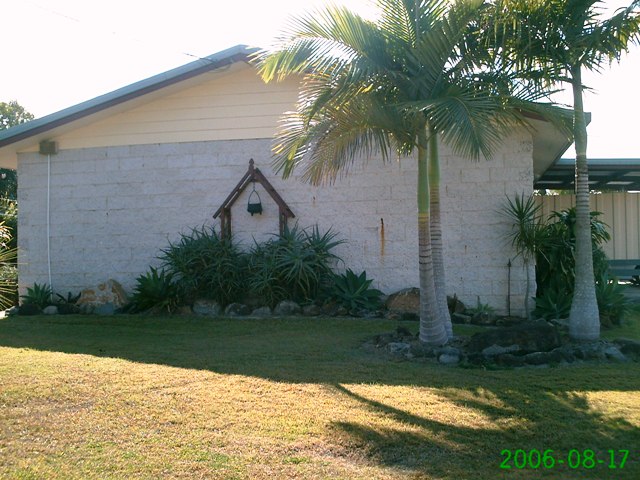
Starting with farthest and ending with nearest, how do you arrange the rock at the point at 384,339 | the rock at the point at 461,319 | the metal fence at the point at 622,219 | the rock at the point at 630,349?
the metal fence at the point at 622,219 → the rock at the point at 461,319 → the rock at the point at 384,339 → the rock at the point at 630,349

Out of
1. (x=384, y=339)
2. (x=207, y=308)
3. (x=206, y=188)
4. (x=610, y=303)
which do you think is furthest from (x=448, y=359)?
(x=206, y=188)

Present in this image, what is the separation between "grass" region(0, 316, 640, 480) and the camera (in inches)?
171

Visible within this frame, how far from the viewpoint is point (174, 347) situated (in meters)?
8.64

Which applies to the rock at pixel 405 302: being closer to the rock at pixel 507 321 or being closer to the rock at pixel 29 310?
the rock at pixel 507 321

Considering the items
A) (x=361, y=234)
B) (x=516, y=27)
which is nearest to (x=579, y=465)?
(x=516, y=27)

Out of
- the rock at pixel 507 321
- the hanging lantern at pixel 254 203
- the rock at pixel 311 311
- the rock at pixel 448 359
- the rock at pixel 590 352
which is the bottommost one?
the rock at pixel 448 359

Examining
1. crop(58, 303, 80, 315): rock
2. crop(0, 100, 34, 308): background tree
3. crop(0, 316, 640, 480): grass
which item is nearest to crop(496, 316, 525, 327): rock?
crop(0, 316, 640, 480): grass

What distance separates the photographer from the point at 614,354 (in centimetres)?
760

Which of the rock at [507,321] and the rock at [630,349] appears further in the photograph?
the rock at [507,321]

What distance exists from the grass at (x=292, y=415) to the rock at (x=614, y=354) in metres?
0.45

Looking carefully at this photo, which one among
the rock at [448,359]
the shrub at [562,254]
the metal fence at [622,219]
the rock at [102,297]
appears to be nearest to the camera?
the rock at [448,359]

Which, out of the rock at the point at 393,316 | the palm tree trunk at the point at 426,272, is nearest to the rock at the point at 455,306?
the rock at the point at 393,316

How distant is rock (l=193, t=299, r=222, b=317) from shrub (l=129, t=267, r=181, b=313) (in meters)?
0.39

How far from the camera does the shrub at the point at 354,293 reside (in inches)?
441
